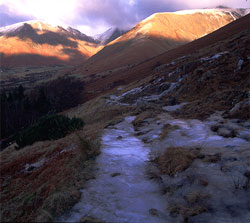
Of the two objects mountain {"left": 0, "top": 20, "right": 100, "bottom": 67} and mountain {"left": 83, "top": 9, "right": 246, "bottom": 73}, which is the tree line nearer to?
mountain {"left": 83, "top": 9, "right": 246, "bottom": 73}

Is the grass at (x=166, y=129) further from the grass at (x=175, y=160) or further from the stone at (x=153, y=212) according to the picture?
the stone at (x=153, y=212)

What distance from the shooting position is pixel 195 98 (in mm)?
14336

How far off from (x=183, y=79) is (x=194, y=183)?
48.9 ft

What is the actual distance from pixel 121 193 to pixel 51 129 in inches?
409

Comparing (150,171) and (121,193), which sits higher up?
(121,193)

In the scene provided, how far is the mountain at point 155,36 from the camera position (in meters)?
76.0

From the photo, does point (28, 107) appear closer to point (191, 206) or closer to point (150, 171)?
point (150, 171)

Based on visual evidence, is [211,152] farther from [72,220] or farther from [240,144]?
[72,220]

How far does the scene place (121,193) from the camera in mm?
4492

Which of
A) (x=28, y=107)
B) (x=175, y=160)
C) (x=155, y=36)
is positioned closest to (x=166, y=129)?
(x=175, y=160)

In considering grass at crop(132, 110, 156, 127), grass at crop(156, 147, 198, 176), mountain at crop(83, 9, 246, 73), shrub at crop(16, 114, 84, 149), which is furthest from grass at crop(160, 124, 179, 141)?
mountain at crop(83, 9, 246, 73)

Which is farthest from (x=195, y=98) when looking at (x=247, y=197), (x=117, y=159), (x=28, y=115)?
(x=28, y=115)

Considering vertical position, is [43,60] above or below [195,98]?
above

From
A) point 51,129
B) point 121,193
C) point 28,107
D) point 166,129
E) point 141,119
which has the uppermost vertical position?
point 28,107
